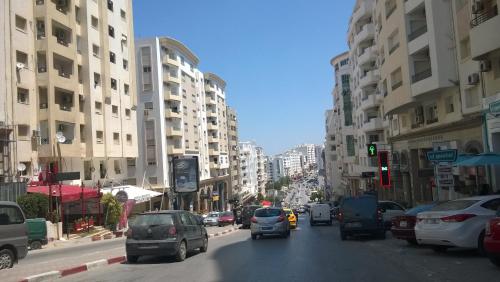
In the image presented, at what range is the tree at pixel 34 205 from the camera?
2967cm

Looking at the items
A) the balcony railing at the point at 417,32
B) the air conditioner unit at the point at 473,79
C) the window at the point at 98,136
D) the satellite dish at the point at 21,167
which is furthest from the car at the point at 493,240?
the window at the point at 98,136

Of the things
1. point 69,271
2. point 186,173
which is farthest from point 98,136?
point 69,271

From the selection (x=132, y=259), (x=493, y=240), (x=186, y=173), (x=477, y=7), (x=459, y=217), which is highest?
(x=477, y=7)

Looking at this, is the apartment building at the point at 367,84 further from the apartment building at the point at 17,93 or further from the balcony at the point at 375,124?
the apartment building at the point at 17,93

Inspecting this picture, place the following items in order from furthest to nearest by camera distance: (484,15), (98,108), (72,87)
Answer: (98,108) → (72,87) → (484,15)

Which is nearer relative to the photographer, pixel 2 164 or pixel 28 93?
pixel 2 164

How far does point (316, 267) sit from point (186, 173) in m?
38.7

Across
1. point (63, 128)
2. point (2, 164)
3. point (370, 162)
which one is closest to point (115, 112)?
point (63, 128)

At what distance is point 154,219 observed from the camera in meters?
16.0

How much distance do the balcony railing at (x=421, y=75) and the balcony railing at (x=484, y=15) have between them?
7.15 meters

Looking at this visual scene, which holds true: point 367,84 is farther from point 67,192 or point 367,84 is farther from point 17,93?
point 17,93

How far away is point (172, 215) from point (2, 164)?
21.3 m

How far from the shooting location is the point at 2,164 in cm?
3312

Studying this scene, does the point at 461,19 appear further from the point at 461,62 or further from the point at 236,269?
the point at 236,269
